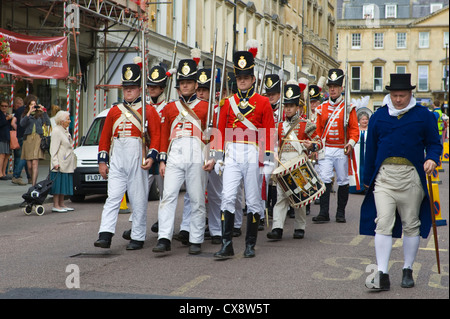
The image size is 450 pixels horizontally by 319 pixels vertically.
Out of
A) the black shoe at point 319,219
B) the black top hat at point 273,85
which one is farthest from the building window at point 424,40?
the black top hat at point 273,85

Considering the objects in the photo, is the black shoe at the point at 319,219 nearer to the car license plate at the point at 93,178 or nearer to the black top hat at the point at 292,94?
the black top hat at the point at 292,94

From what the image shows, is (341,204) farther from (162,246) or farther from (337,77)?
(162,246)

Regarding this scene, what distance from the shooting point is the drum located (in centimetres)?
950

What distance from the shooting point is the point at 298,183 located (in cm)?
953

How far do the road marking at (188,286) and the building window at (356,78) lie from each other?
→ 6504 cm

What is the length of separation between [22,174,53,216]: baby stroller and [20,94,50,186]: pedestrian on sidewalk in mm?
3376

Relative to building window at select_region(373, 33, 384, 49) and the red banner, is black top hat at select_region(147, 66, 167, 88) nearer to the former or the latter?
the red banner

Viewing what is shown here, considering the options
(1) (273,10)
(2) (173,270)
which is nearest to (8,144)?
(2) (173,270)

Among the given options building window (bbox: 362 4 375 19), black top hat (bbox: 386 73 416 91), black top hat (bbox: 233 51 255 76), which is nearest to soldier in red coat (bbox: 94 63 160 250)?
black top hat (bbox: 233 51 255 76)

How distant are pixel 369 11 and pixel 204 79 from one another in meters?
38.9

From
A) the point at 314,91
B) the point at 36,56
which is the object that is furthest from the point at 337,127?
the point at 36,56

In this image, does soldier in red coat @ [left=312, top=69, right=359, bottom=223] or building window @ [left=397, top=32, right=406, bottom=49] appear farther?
building window @ [left=397, top=32, right=406, bottom=49]
